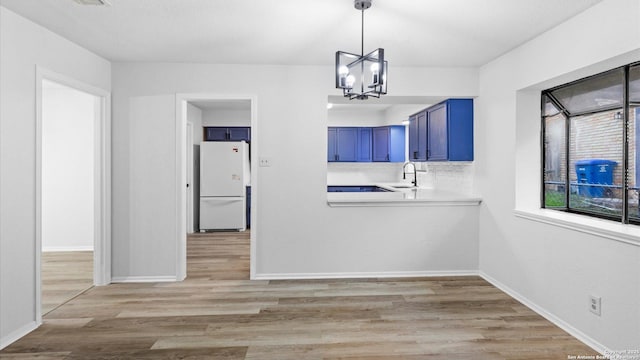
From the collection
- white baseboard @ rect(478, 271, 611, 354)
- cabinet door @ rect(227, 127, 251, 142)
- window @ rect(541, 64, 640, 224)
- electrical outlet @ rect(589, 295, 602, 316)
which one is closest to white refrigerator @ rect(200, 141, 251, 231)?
cabinet door @ rect(227, 127, 251, 142)

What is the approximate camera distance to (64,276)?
4.06 m

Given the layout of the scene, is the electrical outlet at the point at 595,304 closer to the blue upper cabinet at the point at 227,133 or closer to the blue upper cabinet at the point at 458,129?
the blue upper cabinet at the point at 458,129

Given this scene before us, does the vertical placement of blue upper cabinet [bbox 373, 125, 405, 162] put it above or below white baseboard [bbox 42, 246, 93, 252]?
above

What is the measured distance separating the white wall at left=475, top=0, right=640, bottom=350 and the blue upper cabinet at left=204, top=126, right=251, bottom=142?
14.4 ft

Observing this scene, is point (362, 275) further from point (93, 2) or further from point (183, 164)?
point (93, 2)

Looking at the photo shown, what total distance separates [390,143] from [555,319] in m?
4.57

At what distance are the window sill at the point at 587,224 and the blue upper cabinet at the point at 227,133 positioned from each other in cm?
506

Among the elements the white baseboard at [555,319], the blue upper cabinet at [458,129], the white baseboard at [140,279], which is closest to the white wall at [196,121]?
the white baseboard at [140,279]

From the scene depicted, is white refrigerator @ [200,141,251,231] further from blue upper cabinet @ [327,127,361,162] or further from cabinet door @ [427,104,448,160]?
cabinet door @ [427,104,448,160]

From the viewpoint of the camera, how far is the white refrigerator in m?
6.56

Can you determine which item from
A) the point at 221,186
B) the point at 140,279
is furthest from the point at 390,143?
the point at 140,279

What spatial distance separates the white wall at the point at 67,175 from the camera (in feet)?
17.3

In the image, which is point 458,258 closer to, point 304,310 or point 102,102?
point 304,310

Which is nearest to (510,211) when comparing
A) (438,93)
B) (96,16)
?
(438,93)
